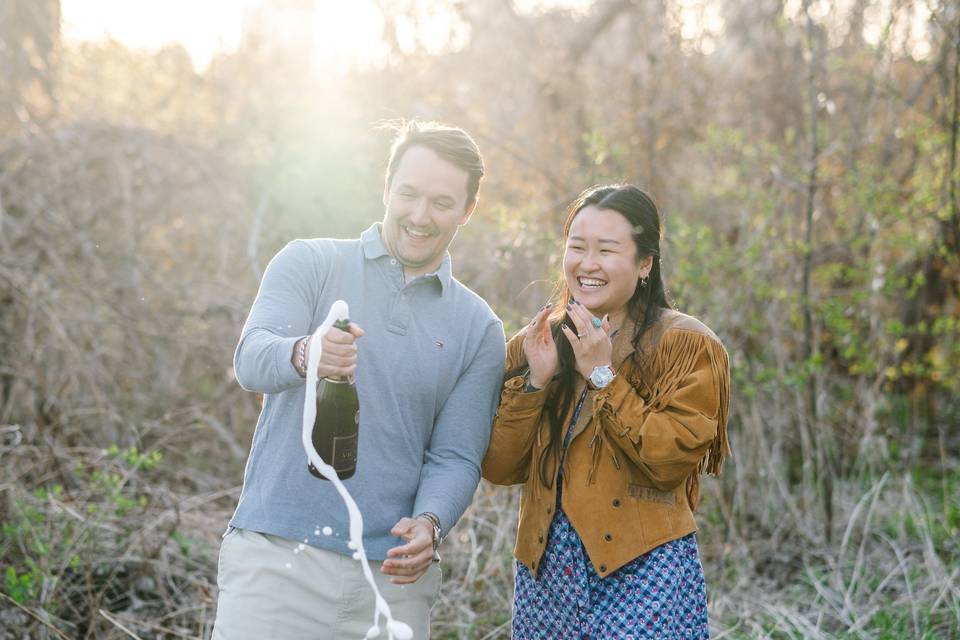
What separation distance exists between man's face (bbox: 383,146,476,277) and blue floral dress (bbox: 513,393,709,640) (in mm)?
657

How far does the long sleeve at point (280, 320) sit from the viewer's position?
2.32 metres

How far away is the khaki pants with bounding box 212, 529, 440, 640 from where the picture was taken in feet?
8.00

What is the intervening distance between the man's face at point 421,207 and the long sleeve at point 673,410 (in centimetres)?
63

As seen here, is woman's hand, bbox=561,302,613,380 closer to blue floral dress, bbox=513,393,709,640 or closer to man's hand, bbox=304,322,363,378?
blue floral dress, bbox=513,393,709,640

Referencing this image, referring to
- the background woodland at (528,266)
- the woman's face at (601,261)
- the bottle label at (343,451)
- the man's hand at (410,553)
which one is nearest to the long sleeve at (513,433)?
the woman's face at (601,261)

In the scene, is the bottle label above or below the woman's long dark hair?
below

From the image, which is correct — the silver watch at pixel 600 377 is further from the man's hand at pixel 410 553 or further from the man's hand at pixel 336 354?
the man's hand at pixel 336 354

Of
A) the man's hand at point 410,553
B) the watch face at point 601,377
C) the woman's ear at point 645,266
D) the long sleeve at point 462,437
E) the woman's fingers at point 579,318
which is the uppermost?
the woman's ear at point 645,266

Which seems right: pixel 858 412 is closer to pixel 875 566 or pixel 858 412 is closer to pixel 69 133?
pixel 875 566

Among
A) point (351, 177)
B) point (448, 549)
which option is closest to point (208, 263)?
point (351, 177)

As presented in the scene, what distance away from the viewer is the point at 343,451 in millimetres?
2418

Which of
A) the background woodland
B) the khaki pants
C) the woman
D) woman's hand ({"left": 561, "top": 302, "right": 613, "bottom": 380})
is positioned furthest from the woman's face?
the background woodland

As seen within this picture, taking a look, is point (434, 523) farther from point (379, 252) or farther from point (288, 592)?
point (379, 252)

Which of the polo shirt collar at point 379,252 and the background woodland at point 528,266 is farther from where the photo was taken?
the background woodland at point 528,266
